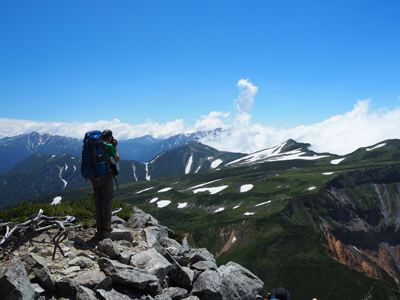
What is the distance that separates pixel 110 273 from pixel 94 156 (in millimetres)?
4397

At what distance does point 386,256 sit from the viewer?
117312mm

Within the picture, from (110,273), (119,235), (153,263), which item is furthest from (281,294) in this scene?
(119,235)

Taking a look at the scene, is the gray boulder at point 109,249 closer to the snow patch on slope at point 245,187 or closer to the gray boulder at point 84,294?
the gray boulder at point 84,294

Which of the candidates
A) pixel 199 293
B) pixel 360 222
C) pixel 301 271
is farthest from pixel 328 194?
pixel 199 293

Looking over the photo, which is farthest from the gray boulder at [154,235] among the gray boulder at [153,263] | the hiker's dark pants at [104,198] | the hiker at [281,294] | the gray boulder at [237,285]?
the hiker at [281,294]

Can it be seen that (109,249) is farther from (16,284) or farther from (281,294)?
(281,294)

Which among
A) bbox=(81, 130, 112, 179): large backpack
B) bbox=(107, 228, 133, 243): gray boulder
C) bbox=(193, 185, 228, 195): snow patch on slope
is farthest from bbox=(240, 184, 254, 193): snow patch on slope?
bbox=(81, 130, 112, 179): large backpack

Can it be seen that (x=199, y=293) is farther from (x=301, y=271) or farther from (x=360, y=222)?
(x=360, y=222)

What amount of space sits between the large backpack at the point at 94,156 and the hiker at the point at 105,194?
26 centimetres

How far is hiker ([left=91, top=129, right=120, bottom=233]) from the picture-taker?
32.4ft

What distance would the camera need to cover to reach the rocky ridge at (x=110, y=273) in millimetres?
6660

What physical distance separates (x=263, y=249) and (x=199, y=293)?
7876cm

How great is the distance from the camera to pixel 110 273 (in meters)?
7.55

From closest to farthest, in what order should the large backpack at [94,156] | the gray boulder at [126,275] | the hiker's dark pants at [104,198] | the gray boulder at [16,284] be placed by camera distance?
the gray boulder at [16,284], the gray boulder at [126,275], the large backpack at [94,156], the hiker's dark pants at [104,198]
